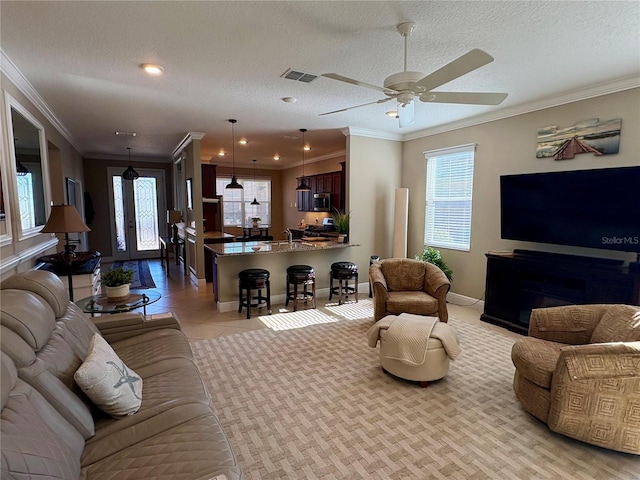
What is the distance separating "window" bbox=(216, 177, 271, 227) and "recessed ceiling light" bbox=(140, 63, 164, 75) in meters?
7.39

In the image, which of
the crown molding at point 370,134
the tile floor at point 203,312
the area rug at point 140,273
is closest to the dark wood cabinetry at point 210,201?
the area rug at point 140,273

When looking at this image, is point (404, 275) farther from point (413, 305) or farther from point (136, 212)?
point (136, 212)

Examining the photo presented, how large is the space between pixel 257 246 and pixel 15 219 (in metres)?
2.90

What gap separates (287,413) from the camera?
2.51 metres

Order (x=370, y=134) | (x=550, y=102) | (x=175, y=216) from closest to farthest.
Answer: (x=550, y=102) → (x=370, y=134) → (x=175, y=216)

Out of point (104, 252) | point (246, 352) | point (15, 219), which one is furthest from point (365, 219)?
point (104, 252)

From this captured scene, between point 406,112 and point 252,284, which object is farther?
point 252,284

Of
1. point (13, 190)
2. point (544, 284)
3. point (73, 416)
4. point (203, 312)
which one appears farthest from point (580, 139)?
point (13, 190)

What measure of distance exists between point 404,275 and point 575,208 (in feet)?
6.59

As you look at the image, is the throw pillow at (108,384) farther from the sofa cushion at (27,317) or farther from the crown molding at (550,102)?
the crown molding at (550,102)

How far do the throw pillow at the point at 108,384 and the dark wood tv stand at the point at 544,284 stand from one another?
411cm

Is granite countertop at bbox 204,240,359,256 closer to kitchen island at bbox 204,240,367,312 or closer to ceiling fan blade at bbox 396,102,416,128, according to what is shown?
kitchen island at bbox 204,240,367,312

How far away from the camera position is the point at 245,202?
1085cm

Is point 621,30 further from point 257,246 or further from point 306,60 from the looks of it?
point 257,246
